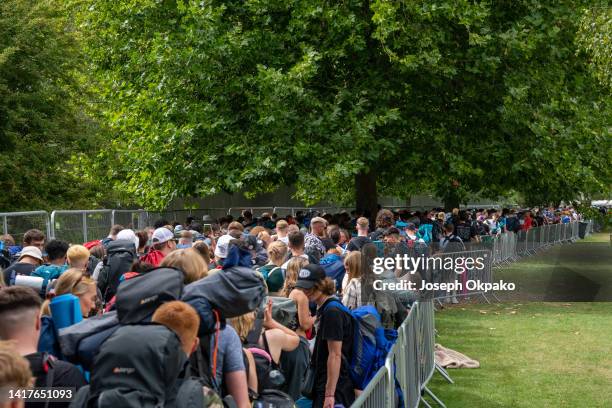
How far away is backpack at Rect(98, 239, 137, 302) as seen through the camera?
993cm

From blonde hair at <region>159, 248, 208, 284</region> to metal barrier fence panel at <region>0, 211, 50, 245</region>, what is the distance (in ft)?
35.5

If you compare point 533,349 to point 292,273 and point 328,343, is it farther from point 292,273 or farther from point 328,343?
point 328,343

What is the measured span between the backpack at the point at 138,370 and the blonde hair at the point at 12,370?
393mm

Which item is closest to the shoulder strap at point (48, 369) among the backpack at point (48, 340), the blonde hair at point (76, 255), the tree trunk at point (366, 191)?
the backpack at point (48, 340)

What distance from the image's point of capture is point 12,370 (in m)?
3.64

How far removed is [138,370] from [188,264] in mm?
1605

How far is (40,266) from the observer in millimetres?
9469

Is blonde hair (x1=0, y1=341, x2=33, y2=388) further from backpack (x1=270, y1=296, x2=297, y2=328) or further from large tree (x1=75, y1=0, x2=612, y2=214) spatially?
large tree (x1=75, y1=0, x2=612, y2=214)

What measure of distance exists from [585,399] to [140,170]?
13.7 m

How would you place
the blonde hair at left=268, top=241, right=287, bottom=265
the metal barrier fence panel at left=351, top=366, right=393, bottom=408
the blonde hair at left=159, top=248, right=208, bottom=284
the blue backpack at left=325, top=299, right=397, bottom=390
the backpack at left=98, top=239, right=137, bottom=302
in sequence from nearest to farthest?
the blonde hair at left=159, top=248, right=208, bottom=284
the metal barrier fence panel at left=351, top=366, right=393, bottom=408
the blue backpack at left=325, top=299, right=397, bottom=390
the blonde hair at left=268, top=241, right=287, bottom=265
the backpack at left=98, top=239, right=137, bottom=302

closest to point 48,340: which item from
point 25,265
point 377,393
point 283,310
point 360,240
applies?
point 377,393

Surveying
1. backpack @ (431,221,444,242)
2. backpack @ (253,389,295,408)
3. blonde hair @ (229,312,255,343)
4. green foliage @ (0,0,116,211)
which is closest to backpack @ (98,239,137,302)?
blonde hair @ (229,312,255,343)

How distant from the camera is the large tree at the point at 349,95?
2130 centimetres

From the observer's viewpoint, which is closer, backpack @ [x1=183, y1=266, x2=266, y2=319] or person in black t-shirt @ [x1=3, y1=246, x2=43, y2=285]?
backpack @ [x1=183, y1=266, x2=266, y2=319]
